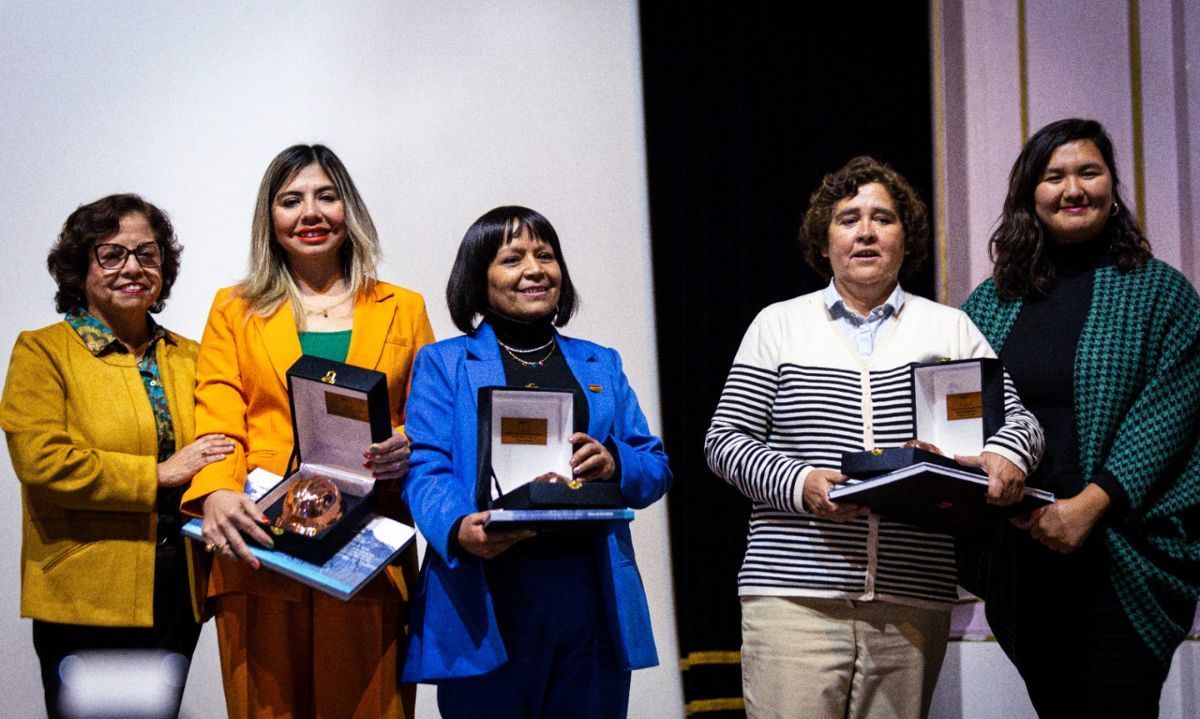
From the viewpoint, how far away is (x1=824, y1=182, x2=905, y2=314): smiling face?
8.10 ft

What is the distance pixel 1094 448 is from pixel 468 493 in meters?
1.35

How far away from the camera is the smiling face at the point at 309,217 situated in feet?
8.11

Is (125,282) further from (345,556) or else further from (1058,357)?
(1058,357)

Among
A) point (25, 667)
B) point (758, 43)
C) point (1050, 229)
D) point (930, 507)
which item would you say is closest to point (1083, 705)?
point (930, 507)

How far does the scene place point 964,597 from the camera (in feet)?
12.3

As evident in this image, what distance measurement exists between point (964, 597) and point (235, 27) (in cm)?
301

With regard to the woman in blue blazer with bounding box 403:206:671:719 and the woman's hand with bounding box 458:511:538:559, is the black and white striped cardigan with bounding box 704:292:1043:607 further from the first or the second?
the woman's hand with bounding box 458:511:538:559

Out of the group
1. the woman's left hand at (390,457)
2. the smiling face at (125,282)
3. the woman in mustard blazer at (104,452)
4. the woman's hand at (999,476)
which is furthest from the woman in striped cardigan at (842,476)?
the smiling face at (125,282)

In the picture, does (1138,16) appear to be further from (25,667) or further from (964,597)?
(25,667)

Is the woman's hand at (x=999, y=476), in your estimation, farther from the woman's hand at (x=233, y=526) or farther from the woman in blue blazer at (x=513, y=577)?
the woman's hand at (x=233, y=526)

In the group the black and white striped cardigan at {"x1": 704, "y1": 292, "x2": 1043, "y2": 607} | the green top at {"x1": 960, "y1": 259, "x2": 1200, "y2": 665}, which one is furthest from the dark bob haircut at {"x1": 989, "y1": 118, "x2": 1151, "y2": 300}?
the black and white striped cardigan at {"x1": 704, "y1": 292, "x2": 1043, "y2": 607}

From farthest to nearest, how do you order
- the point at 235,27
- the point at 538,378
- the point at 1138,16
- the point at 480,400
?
the point at 1138,16, the point at 235,27, the point at 538,378, the point at 480,400

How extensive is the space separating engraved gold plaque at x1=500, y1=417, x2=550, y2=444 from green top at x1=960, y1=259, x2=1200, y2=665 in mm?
1198

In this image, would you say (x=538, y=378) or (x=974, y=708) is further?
(x=974, y=708)
